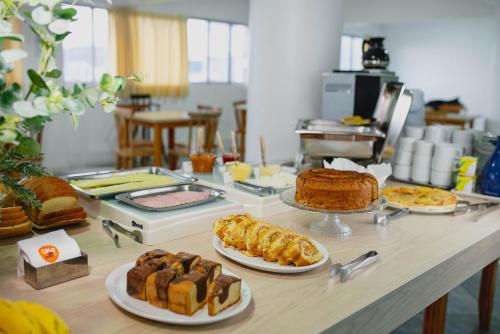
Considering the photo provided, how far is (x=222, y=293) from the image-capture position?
78 cm

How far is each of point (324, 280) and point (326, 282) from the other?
0.03ft

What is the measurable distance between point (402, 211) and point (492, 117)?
21.5 ft

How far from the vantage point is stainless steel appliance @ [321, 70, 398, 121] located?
2.16m

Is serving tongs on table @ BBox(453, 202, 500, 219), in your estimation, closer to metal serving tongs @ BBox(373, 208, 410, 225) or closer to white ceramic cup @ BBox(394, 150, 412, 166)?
metal serving tongs @ BBox(373, 208, 410, 225)

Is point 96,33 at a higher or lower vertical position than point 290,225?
higher

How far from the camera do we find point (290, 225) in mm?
1333

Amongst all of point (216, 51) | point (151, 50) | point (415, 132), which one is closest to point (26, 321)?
point (415, 132)

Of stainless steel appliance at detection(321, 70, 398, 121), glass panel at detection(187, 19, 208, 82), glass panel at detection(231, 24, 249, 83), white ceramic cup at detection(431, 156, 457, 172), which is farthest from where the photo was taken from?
glass panel at detection(231, 24, 249, 83)

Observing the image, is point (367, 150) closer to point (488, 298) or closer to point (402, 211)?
point (402, 211)

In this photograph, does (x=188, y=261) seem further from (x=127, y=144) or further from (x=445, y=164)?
(x=127, y=144)

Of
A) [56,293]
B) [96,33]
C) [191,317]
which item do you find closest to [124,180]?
[56,293]

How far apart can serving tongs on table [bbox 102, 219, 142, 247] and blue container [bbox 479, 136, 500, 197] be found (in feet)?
4.07

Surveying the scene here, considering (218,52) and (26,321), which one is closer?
(26,321)

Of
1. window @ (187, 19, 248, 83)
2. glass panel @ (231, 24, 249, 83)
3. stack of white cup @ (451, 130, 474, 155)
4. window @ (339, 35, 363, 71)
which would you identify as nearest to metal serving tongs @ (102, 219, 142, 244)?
stack of white cup @ (451, 130, 474, 155)
